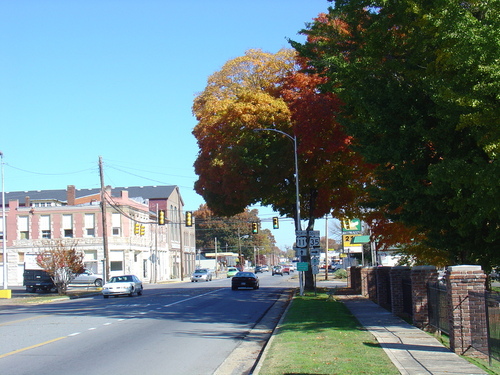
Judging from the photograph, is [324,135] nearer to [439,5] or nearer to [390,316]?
[390,316]

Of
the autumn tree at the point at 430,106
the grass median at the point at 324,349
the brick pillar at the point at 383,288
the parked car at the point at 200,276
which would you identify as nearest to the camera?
the grass median at the point at 324,349

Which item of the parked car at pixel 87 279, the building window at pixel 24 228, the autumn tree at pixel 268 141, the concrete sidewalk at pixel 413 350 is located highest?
the autumn tree at pixel 268 141

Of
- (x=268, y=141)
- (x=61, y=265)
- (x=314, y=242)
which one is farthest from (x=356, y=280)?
(x=61, y=265)

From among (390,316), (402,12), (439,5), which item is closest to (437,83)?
(439,5)

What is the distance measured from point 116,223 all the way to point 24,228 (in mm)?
10023

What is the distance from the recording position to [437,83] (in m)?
13.8

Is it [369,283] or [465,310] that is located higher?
[465,310]

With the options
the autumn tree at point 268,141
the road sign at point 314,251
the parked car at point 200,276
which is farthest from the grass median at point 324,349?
the parked car at point 200,276

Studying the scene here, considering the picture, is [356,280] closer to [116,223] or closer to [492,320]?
[492,320]

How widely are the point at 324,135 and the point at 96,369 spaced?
20.6 m

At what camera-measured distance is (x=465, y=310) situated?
40.2ft

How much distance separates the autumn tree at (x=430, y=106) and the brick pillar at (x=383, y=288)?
17.3 ft

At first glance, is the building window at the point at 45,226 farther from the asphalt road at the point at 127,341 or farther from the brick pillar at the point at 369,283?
the brick pillar at the point at 369,283

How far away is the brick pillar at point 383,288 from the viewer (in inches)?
932
